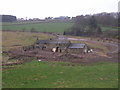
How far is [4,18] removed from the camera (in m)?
141

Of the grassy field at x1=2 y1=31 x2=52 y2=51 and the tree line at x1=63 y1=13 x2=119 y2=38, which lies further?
the tree line at x1=63 y1=13 x2=119 y2=38

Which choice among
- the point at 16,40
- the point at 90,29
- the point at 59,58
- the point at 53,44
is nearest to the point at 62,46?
the point at 53,44

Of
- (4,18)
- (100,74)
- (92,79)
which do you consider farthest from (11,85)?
(4,18)

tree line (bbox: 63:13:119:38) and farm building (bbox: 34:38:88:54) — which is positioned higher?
tree line (bbox: 63:13:119:38)

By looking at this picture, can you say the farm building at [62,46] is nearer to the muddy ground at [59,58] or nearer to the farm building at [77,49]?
the farm building at [77,49]

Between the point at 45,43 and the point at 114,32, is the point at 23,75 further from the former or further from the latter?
the point at 114,32

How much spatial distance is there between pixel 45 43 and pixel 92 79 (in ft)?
119

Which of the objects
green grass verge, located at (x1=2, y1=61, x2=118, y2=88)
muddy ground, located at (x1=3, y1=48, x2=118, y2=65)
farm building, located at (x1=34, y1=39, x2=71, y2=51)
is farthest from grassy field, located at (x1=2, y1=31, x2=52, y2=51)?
green grass verge, located at (x1=2, y1=61, x2=118, y2=88)

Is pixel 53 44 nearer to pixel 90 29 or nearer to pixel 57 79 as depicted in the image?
pixel 57 79

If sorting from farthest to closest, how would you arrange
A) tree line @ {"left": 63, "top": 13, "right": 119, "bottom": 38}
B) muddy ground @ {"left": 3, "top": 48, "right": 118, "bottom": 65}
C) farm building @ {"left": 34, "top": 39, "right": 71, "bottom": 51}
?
tree line @ {"left": 63, "top": 13, "right": 119, "bottom": 38} → farm building @ {"left": 34, "top": 39, "right": 71, "bottom": 51} → muddy ground @ {"left": 3, "top": 48, "right": 118, "bottom": 65}

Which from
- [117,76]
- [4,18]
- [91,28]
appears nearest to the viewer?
[117,76]

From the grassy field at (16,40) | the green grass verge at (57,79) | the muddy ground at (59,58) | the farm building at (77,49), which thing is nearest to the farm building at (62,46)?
the farm building at (77,49)

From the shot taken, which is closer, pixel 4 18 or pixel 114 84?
pixel 114 84

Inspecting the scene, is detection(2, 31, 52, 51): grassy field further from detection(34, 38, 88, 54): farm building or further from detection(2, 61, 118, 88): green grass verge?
detection(2, 61, 118, 88): green grass verge
